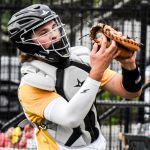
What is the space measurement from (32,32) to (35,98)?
43cm

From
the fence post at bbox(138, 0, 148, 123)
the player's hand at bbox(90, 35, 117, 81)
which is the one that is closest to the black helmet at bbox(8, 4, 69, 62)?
the player's hand at bbox(90, 35, 117, 81)

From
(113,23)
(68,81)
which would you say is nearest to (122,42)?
(68,81)

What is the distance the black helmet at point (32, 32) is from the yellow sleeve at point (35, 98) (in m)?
0.24

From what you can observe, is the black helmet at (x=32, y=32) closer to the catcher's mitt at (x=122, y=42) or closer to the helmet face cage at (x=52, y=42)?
the helmet face cage at (x=52, y=42)

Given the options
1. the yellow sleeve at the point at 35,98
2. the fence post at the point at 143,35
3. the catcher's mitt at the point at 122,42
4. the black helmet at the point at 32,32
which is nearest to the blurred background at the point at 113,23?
the fence post at the point at 143,35

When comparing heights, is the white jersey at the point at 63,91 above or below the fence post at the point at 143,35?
above

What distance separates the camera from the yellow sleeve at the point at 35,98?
3869mm

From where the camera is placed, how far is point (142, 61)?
8.01 meters

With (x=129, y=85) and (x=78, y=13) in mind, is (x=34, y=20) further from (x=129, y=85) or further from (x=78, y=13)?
(x=78, y=13)

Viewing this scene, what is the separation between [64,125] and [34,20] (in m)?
0.74

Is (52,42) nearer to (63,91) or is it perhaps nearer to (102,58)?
(63,91)

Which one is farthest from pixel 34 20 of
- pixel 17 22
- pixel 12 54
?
pixel 12 54

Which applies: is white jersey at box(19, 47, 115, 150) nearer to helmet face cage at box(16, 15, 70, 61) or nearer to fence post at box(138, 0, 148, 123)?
helmet face cage at box(16, 15, 70, 61)

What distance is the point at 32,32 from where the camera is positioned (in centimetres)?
404
